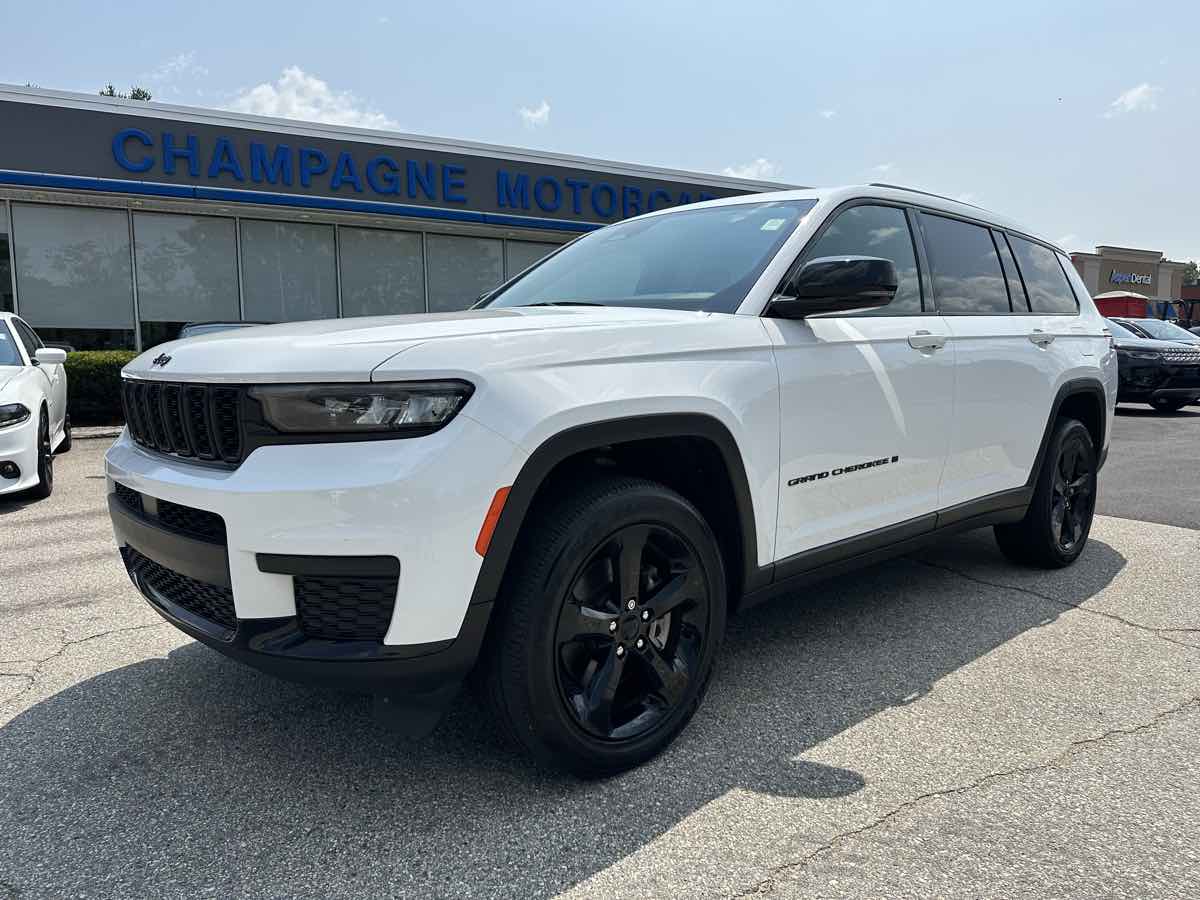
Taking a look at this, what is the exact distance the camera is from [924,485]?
3.48 m

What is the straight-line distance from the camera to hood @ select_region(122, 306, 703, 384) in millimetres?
2055

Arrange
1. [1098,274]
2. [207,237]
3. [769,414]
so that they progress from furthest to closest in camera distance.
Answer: [1098,274]
[207,237]
[769,414]

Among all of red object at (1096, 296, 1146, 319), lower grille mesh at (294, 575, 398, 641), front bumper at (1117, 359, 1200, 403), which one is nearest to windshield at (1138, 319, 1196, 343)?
front bumper at (1117, 359, 1200, 403)

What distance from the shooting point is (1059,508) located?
4555 millimetres

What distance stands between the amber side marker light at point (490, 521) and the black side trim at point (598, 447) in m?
0.01

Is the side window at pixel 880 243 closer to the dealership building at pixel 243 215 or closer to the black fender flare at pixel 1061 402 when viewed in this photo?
the black fender flare at pixel 1061 402

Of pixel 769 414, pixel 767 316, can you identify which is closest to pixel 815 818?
pixel 769 414

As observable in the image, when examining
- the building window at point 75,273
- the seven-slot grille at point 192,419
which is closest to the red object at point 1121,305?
the building window at point 75,273

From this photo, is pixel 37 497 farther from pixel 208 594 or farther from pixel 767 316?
pixel 767 316

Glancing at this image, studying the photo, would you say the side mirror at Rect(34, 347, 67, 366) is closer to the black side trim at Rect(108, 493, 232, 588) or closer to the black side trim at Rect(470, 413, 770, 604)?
the black side trim at Rect(108, 493, 232, 588)

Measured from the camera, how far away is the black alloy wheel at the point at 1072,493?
4.50 meters

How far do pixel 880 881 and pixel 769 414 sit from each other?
1.33m

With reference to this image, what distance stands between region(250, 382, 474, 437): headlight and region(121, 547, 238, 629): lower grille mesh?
482 mm

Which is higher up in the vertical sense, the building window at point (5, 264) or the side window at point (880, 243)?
the building window at point (5, 264)
